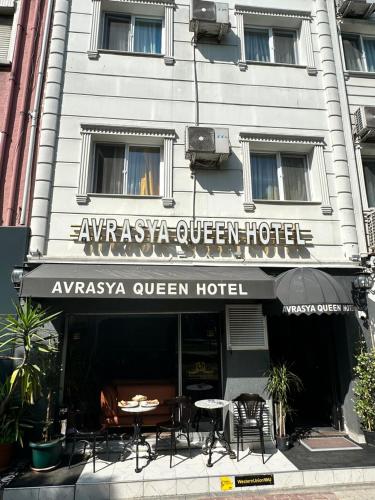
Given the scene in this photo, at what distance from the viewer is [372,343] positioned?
767cm

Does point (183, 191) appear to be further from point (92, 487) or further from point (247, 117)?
point (92, 487)

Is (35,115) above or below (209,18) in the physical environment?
below

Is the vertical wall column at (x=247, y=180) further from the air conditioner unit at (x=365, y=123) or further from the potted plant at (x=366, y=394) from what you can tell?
the potted plant at (x=366, y=394)

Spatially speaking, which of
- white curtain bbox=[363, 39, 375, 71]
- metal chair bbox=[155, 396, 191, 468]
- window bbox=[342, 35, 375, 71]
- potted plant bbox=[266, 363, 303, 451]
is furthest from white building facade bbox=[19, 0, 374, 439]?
white curtain bbox=[363, 39, 375, 71]

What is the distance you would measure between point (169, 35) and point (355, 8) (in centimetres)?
546

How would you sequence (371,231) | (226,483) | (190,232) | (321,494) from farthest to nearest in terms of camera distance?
(371,231), (190,232), (226,483), (321,494)

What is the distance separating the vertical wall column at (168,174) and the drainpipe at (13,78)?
3996 millimetres

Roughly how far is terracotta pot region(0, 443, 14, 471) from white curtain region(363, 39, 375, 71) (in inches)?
505

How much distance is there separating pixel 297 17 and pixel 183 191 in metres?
6.42

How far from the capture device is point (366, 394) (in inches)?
278

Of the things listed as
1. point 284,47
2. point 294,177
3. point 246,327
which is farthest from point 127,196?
point 284,47

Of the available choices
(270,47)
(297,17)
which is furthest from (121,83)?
(297,17)

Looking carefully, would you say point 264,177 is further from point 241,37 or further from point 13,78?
point 13,78

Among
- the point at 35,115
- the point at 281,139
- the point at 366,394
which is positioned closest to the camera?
the point at 366,394
